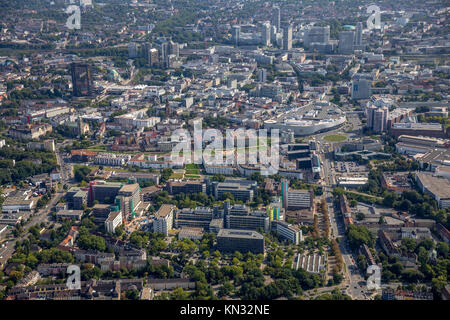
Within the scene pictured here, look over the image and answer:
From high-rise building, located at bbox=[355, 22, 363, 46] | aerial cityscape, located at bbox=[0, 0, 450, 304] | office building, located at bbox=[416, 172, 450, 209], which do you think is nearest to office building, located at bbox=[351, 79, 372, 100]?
aerial cityscape, located at bbox=[0, 0, 450, 304]

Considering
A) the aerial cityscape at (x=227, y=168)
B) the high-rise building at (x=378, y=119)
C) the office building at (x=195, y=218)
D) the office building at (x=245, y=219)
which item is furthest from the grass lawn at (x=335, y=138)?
the office building at (x=195, y=218)

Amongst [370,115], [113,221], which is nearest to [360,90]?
[370,115]

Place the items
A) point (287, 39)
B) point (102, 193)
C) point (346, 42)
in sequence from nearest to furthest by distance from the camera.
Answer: point (102, 193), point (346, 42), point (287, 39)

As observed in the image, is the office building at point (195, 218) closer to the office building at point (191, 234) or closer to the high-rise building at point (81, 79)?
the office building at point (191, 234)

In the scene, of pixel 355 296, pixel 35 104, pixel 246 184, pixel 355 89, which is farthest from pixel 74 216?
pixel 355 89

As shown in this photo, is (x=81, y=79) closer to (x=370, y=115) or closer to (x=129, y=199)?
(x=370, y=115)

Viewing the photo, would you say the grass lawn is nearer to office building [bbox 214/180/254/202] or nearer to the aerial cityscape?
the aerial cityscape
